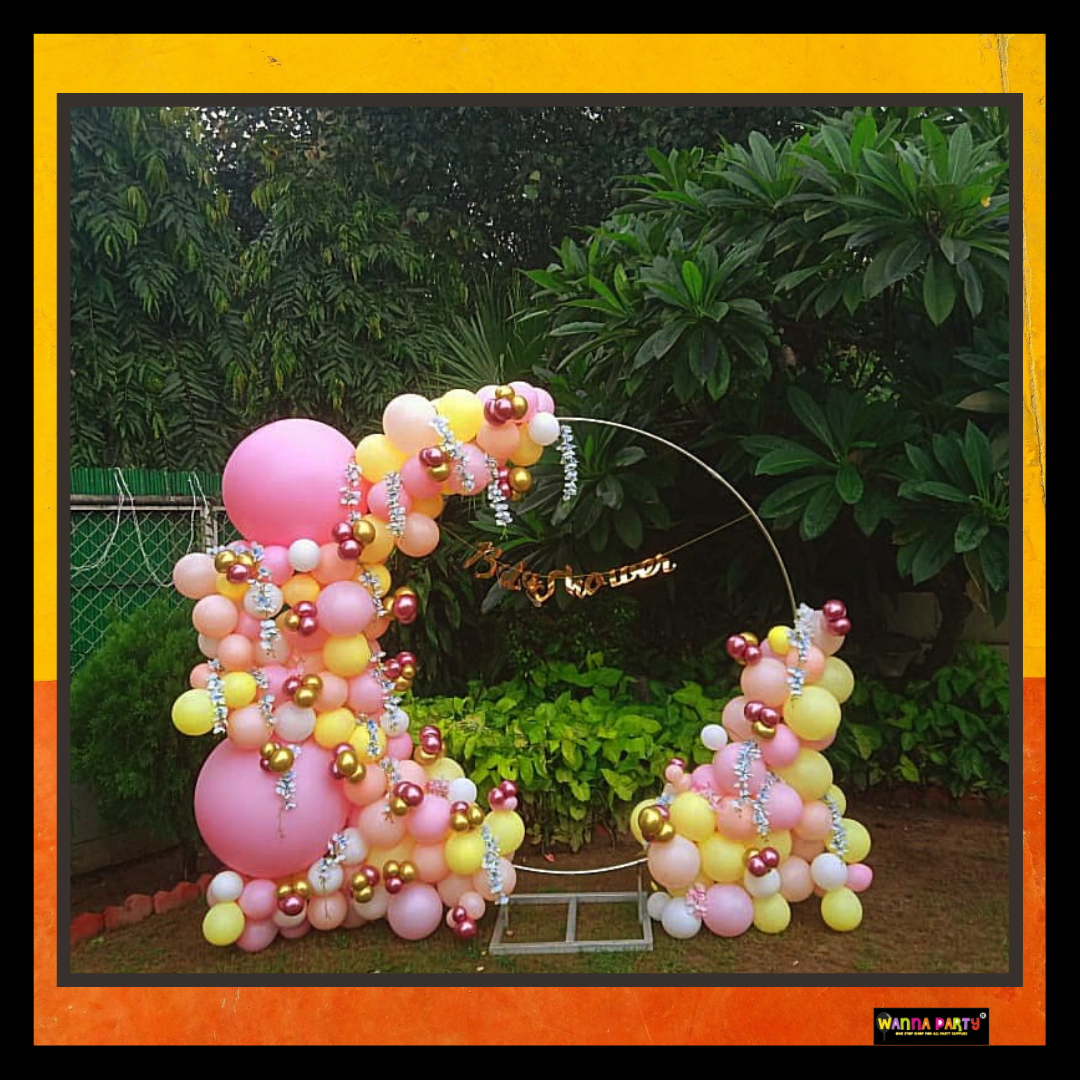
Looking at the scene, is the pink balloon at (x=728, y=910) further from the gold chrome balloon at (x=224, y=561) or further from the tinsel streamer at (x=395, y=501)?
the gold chrome balloon at (x=224, y=561)

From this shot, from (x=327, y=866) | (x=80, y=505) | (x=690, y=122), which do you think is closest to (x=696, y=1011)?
(x=327, y=866)

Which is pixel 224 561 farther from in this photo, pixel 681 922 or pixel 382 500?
pixel 681 922

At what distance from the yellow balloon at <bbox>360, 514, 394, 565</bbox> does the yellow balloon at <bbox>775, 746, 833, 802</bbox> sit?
1.44 m

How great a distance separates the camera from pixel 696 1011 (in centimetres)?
282

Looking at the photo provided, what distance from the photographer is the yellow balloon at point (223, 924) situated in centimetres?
304

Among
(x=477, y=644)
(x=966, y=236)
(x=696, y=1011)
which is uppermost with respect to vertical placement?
(x=966, y=236)

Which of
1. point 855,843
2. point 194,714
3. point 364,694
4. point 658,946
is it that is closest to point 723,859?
point 658,946

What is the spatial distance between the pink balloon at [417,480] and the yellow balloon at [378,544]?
3 centimetres

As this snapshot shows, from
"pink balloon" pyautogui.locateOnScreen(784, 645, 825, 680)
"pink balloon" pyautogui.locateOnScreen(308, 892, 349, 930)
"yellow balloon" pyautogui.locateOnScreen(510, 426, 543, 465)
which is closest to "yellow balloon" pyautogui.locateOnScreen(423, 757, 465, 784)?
"pink balloon" pyautogui.locateOnScreen(308, 892, 349, 930)

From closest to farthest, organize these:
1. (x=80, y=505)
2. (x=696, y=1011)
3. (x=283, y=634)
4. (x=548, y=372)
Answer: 1. (x=696, y=1011)
2. (x=283, y=634)
3. (x=80, y=505)
4. (x=548, y=372)

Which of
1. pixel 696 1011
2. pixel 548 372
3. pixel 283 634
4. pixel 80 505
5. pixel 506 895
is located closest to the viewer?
pixel 696 1011

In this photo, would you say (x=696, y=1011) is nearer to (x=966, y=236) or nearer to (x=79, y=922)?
(x=79, y=922)

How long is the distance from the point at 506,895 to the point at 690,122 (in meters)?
3.33

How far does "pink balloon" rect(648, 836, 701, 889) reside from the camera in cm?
317
